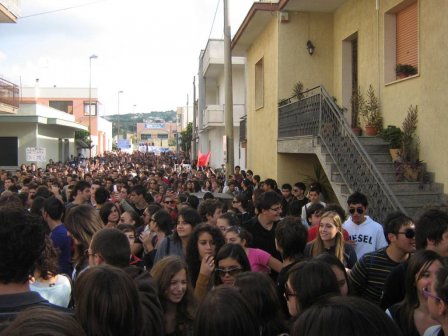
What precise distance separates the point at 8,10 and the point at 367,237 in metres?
16.2

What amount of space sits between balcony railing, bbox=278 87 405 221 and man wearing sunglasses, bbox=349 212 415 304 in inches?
152

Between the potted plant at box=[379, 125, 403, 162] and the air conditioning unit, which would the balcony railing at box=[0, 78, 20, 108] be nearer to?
the air conditioning unit

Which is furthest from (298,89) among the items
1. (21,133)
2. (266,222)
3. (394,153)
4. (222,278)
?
(21,133)

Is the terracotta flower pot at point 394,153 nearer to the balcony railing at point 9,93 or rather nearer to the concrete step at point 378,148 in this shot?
the concrete step at point 378,148

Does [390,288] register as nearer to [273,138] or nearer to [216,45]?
[273,138]

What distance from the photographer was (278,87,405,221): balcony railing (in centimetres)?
879

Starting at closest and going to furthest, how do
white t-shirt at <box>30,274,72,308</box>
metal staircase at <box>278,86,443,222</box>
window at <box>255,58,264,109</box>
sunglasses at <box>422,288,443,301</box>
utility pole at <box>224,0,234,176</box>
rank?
sunglasses at <box>422,288,443,301</box> < white t-shirt at <box>30,274,72,308</box> < metal staircase at <box>278,86,443,222</box> < utility pole at <box>224,0,234,176</box> < window at <box>255,58,264,109</box>

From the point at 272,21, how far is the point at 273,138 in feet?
Result: 11.8

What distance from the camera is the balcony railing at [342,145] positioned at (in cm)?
879

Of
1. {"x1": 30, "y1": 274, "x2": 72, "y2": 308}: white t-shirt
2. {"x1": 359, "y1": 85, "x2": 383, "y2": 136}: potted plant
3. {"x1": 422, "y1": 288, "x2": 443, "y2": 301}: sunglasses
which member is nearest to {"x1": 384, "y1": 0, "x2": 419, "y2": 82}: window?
{"x1": 359, "y1": 85, "x2": 383, "y2": 136}: potted plant

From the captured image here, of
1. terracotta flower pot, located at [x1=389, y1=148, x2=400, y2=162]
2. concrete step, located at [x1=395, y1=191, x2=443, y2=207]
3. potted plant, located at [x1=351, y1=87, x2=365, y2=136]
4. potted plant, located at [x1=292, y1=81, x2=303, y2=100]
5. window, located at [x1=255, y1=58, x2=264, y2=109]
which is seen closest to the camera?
concrete step, located at [x1=395, y1=191, x2=443, y2=207]

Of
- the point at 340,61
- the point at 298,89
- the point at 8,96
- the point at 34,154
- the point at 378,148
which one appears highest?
the point at 8,96

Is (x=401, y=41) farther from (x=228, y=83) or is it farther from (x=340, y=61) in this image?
(x=228, y=83)

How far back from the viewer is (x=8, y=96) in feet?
76.0
